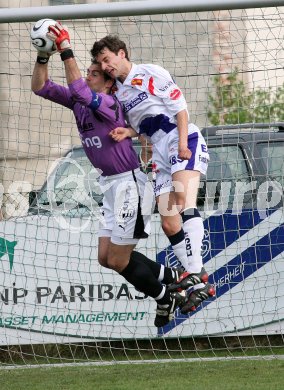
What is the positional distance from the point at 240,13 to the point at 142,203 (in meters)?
2.24

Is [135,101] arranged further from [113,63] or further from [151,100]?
[113,63]

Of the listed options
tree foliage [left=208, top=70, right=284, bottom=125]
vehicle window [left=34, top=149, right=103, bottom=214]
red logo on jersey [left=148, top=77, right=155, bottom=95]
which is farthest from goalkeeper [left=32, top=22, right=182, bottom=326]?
tree foliage [left=208, top=70, right=284, bottom=125]

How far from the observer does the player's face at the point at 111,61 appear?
9.03 meters

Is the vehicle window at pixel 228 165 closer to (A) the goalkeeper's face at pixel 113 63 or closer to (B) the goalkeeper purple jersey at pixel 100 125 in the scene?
(B) the goalkeeper purple jersey at pixel 100 125

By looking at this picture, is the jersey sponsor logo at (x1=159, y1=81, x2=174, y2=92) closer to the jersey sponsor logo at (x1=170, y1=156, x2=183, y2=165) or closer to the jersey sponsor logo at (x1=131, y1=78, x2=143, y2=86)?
the jersey sponsor logo at (x1=131, y1=78, x2=143, y2=86)

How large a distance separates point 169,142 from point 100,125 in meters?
0.55

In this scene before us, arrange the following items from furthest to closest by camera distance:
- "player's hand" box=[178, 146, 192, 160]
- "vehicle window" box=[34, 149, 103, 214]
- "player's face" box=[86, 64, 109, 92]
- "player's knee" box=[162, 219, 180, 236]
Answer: "vehicle window" box=[34, 149, 103, 214] < "player's face" box=[86, 64, 109, 92] < "player's knee" box=[162, 219, 180, 236] < "player's hand" box=[178, 146, 192, 160]

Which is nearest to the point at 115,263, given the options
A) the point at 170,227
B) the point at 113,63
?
the point at 170,227

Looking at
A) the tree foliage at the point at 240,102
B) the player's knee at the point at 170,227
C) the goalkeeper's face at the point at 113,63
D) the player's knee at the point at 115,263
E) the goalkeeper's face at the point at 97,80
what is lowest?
the player's knee at the point at 115,263

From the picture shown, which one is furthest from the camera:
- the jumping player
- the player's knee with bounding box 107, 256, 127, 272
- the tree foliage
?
the tree foliage

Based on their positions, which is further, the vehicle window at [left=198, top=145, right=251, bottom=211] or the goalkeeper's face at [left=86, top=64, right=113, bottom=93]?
the vehicle window at [left=198, top=145, right=251, bottom=211]

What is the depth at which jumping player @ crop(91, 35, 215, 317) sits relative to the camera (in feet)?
28.7

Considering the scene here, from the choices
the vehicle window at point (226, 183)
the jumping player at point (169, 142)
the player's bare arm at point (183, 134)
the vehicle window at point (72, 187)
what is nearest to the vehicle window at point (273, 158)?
the vehicle window at point (226, 183)

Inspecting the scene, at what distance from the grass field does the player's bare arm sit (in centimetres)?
170
